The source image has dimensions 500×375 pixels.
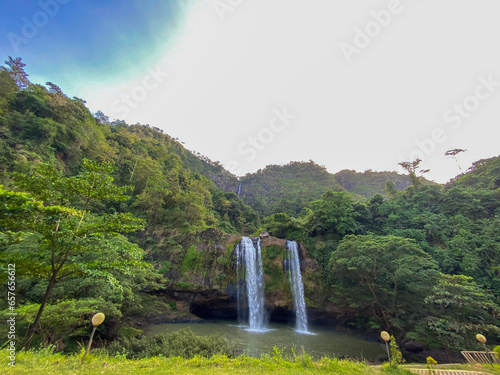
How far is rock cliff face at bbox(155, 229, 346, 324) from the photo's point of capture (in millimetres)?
18188

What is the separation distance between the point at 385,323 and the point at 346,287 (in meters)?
3.26

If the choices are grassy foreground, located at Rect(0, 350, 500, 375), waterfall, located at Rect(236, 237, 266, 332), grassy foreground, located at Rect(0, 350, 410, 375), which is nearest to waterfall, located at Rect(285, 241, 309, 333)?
waterfall, located at Rect(236, 237, 266, 332)

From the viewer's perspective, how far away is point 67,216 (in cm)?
486

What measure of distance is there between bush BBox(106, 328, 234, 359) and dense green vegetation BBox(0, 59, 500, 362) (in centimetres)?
22

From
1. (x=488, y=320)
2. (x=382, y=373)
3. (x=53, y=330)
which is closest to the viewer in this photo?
(x=382, y=373)

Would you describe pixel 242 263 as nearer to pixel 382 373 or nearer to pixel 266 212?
pixel 382 373

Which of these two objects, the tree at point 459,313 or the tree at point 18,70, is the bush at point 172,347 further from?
the tree at point 18,70

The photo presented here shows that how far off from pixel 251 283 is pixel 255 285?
0.42 m

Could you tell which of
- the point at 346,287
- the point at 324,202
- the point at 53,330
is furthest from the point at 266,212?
the point at 53,330

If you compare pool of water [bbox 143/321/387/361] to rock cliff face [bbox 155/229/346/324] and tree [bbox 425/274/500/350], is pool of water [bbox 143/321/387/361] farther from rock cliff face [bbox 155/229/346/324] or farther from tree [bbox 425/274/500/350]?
tree [bbox 425/274/500/350]

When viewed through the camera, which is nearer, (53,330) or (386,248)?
(53,330)

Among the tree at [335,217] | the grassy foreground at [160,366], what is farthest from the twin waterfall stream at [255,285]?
the grassy foreground at [160,366]

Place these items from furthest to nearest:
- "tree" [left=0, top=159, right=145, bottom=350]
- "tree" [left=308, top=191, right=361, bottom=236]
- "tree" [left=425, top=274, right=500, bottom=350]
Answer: "tree" [left=308, top=191, right=361, bottom=236], "tree" [left=425, top=274, right=500, bottom=350], "tree" [left=0, top=159, right=145, bottom=350]

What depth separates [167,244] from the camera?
20953 millimetres
